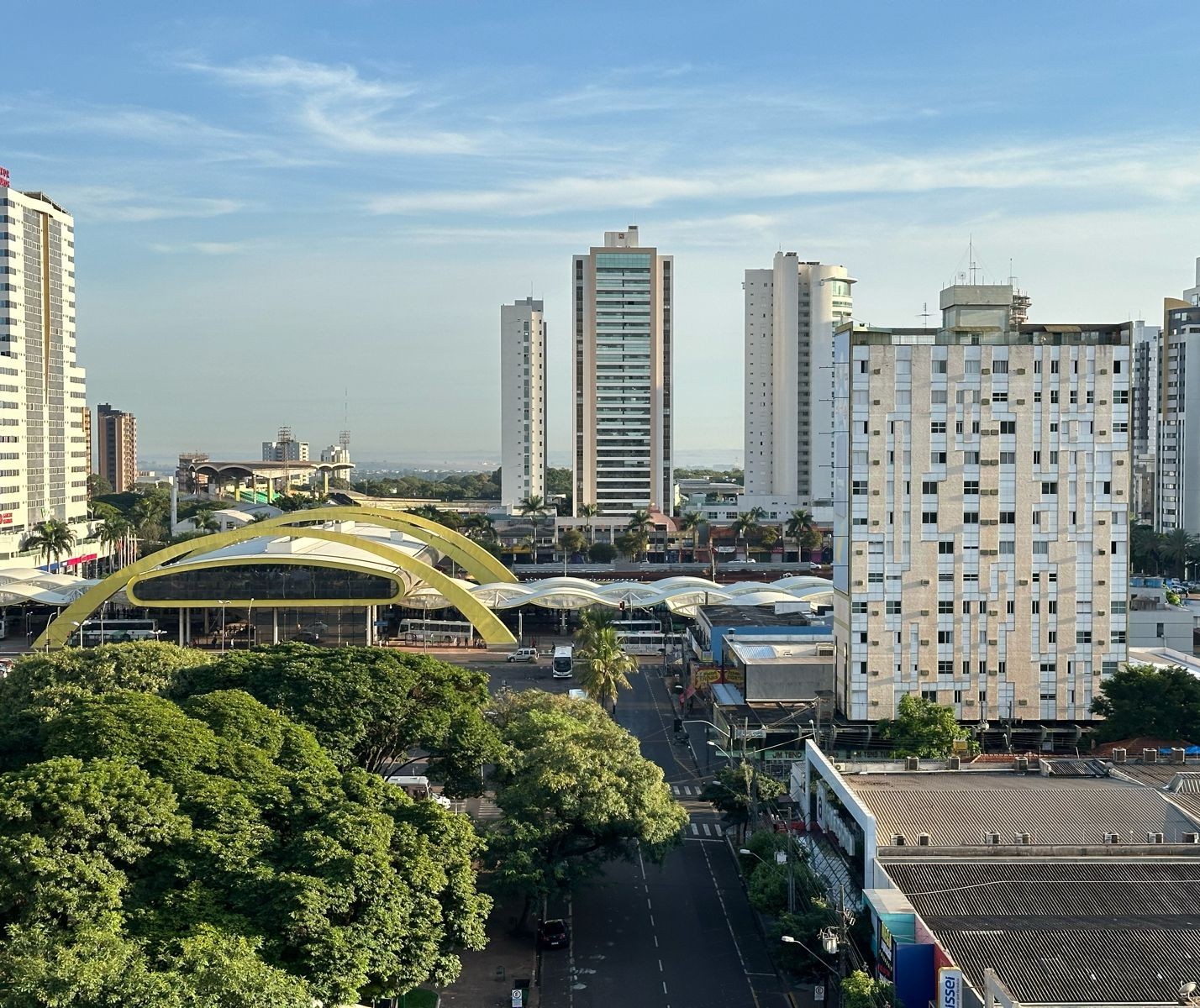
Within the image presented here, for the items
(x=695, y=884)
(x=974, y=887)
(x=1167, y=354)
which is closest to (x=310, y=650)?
(x=695, y=884)

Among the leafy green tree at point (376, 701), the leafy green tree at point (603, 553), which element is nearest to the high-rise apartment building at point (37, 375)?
the leafy green tree at point (603, 553)

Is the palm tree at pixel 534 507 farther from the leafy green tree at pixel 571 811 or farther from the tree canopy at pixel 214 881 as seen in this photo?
the tree canopy at pixel 214 881

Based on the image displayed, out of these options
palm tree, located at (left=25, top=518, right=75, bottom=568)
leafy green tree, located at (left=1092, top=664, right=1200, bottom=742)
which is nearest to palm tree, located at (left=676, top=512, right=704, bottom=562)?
palm tree, located at (left=25, top=518, right=75, bottom=568)

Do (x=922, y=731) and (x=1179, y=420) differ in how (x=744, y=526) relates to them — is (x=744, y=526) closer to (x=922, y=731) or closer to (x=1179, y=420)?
(x=1179, y=420)

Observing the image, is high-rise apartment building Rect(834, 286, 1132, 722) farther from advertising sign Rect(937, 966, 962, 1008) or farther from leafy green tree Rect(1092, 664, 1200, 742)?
advertising sign Rect(937, 966, 962, 1008)

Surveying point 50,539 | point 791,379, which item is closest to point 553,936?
point 50,539

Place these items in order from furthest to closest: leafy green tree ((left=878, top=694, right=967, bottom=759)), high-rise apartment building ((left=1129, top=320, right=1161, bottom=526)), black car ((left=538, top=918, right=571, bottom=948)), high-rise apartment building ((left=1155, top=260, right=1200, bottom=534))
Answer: high-rise apartment building ((left=1129, top=320, right=1161, bottom=526)) < high-rise apartment building ((left=1155, top=260, right=1200, bottom=534)) < leafy green tree ((left=878, top=694, right=967, bottom=759)) < black car ((left=538, top=918, right=571, bottom=948))
